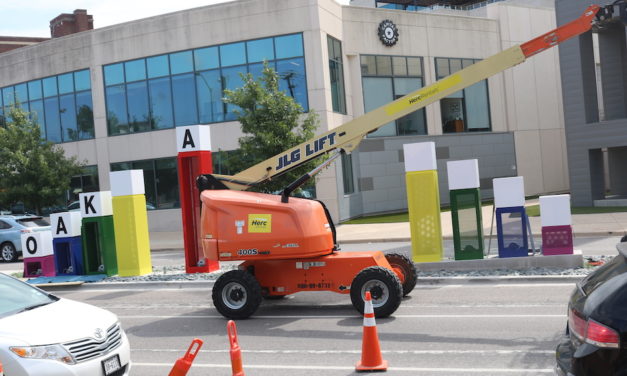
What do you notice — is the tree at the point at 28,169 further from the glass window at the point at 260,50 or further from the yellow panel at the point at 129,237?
the yellow panel at the point at 129,237

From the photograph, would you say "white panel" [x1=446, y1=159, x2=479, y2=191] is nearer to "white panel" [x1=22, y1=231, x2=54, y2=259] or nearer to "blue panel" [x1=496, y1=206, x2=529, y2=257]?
"blue panel" [x1=496, y1=206, x2=529, y2=257]

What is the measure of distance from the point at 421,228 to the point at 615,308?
10.7 m

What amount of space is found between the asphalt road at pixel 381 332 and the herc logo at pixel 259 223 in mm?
1483

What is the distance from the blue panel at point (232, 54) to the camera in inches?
1212

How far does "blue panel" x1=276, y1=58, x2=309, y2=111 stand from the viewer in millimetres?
29984

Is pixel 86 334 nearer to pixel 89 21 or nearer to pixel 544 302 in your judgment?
pixel 544 302

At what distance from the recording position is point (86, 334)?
7.03 m

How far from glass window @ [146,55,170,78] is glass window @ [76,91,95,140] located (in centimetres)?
391

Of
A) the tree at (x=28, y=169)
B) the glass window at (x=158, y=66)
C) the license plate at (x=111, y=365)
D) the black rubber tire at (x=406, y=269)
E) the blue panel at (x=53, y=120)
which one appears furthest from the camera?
the blue panel at (x=53, y=120)

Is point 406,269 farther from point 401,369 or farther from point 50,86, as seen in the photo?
point 50,86

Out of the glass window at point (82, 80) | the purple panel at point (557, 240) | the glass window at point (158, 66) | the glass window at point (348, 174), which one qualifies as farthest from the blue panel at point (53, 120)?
the purple panel at point (557, 240)

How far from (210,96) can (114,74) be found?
18.4 ft

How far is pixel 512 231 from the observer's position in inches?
575

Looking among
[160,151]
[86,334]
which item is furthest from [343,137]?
[160,151]
